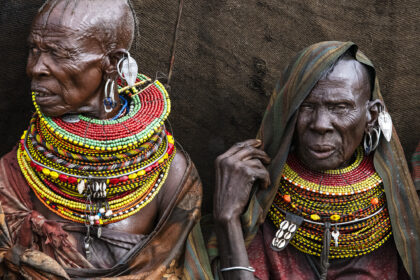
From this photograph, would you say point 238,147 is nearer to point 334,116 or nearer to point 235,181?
point 235,181

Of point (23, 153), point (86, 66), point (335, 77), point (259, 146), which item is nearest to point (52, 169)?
point (23, 153)

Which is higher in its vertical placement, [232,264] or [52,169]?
[52,169]

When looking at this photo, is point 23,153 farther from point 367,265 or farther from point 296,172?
point 367,265

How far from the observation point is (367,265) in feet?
11.8

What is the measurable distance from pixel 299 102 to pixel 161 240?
2.93 ft

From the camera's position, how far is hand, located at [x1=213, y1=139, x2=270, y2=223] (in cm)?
343

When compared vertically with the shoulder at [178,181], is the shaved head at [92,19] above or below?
above

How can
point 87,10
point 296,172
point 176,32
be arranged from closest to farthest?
point 87,10
point 296,172
point 176,32

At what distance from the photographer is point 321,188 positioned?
136 inches

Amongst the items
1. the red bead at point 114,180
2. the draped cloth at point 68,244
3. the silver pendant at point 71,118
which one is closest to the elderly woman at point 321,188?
the draped cloth at point 68,244

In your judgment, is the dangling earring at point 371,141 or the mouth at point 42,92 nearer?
the mouth at point 42,92

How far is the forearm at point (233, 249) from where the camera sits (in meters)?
3.39

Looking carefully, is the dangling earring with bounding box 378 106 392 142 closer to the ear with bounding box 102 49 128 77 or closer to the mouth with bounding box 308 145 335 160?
the mouth with bounding box 308 145 335 160

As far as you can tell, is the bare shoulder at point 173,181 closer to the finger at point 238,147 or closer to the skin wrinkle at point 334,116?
the finger at point 238,147
